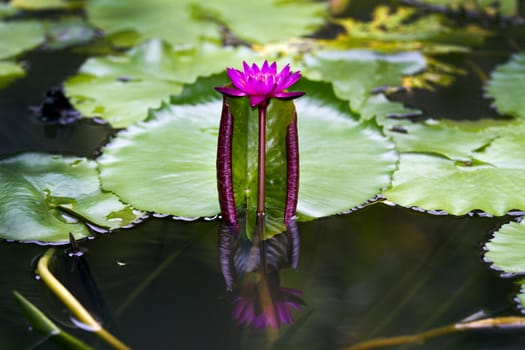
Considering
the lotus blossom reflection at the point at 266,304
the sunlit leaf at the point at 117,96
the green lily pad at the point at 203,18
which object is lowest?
the lotus blossom reflection at the point at 266,304

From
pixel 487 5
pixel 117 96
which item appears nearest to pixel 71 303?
pixel 117 96

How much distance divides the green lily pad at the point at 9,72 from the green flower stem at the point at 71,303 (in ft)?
3.23

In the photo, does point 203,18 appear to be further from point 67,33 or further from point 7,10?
point 7,10

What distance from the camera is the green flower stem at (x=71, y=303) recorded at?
0.92m

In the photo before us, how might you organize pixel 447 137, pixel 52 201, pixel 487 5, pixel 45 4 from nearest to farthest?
pixel 52 201
pixel 447 137
pixel 487 5
pixel 45 4

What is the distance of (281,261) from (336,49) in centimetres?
115

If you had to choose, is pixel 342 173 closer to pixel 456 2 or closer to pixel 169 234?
pixel 169 234

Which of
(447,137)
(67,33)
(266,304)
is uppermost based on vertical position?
(67,33)

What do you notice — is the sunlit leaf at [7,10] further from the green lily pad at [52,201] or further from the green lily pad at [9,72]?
the green lily pad at [52,201]

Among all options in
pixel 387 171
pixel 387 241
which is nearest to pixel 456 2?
pixel 387 171

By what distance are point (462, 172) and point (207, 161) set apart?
1.76 feet

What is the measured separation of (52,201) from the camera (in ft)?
4.09

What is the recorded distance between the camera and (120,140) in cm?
142

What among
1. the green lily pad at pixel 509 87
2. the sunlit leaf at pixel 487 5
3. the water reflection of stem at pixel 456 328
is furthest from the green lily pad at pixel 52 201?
the sunlit leaf at pixel 487 5
